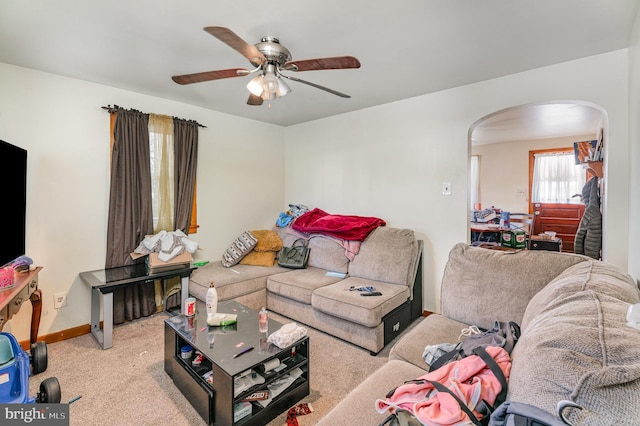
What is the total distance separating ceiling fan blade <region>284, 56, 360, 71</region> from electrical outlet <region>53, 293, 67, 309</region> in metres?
2.93

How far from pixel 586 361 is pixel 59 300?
12.1 feet

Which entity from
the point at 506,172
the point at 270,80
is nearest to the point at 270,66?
the point at 270,80

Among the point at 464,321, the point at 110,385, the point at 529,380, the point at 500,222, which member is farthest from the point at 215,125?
the point at 500,222

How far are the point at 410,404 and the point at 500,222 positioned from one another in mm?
5075

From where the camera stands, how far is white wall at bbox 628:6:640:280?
1.76 metres

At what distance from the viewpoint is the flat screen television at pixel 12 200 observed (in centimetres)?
195

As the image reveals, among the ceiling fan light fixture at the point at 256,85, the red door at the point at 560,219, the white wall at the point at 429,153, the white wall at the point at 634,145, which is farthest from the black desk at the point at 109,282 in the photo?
the red door at the point at 560,219

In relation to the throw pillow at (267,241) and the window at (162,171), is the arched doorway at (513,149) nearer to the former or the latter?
the throw pillow at (267,241)

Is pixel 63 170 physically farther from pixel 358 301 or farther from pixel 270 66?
pixel 358 301

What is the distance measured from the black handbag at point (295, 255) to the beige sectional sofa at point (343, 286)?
0.07m

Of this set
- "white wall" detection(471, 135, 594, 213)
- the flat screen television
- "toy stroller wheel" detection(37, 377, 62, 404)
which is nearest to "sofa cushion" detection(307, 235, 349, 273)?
"toy stroller wheel" detection(37, 377, 62, 404)

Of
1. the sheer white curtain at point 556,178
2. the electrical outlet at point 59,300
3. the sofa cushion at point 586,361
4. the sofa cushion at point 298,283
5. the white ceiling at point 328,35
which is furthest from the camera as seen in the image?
the sheer white curtain at point 556,178

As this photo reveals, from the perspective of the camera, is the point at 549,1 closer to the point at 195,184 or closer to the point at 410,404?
→ the point at 410,404

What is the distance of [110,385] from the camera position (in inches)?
79.0
